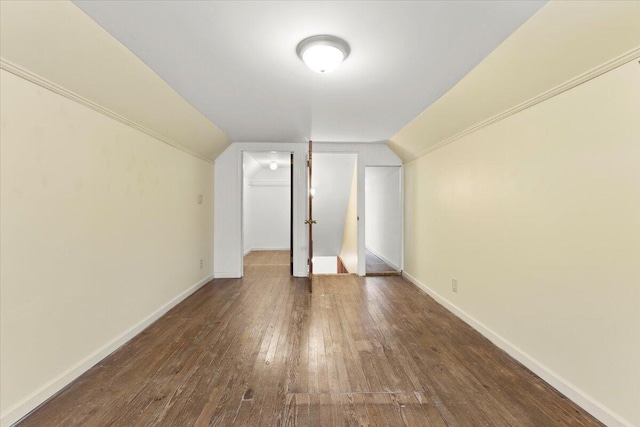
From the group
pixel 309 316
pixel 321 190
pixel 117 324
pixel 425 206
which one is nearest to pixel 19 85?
pixel 117 324

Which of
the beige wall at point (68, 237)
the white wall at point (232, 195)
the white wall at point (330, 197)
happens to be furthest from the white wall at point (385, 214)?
the beige wall at point (68, 237)

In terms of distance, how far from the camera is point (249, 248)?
7531mm

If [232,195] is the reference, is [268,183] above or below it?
above

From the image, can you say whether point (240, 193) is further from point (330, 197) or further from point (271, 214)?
point (271, 214)

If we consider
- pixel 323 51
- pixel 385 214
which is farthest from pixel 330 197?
pixel 323 51

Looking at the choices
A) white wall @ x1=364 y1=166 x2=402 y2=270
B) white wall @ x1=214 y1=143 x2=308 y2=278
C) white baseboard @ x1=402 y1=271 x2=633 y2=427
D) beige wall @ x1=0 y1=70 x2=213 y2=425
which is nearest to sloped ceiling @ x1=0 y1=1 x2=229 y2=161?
beige wall @ x1=0 y1=70 x2=213 y2=425

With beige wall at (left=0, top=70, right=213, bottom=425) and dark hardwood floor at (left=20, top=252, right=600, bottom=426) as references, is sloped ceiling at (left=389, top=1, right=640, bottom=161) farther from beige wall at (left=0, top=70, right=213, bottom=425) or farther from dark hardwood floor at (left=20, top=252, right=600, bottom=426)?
beige wall at (left=0, top=70, right=213, bottom=425)

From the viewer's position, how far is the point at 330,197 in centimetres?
635

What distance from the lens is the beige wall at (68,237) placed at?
1529 millimetres

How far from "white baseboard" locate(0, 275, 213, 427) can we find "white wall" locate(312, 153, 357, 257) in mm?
3559

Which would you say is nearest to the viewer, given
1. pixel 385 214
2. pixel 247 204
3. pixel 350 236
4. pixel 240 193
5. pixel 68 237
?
pixel 68 237

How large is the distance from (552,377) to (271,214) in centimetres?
671

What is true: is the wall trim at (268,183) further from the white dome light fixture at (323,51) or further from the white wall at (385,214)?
the white dome light fixture at (323,51)

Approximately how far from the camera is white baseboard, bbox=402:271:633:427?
1.50 metres
